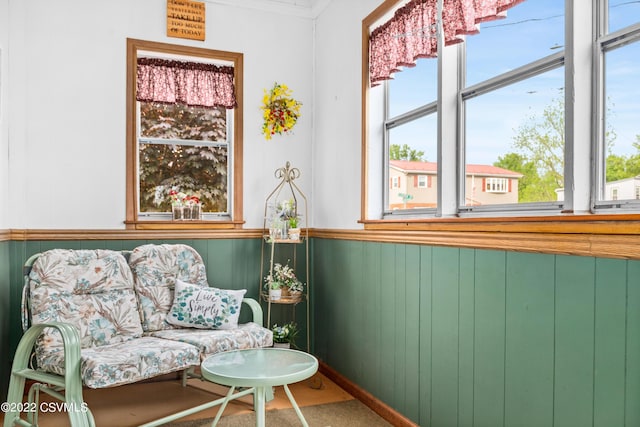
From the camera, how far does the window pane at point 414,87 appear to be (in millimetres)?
2854

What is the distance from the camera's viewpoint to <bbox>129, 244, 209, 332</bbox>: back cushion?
329 centimetres

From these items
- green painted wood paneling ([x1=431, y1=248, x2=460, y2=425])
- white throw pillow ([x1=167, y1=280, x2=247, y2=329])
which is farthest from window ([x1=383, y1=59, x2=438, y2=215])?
white throw pillow ([x1=167, y1=280, x2=247, y2=329])

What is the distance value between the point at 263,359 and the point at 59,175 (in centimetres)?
206

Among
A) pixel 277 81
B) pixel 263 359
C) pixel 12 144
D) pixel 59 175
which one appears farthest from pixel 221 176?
pixel 263 359

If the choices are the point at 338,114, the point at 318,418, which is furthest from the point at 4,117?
the point at 318,418

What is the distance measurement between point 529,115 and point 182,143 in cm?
264

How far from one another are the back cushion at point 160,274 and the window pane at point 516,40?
84.8 inches

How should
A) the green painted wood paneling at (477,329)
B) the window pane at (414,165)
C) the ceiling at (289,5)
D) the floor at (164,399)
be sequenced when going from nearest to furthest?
the green painted wood paneling at (477,329) → the window pane at (414,165) → the floor at (164,399) → the ceiling at (289,5)

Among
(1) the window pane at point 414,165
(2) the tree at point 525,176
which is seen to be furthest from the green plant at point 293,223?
(2) the tree at point 525,176

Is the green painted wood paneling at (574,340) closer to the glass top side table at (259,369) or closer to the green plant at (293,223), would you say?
the glass top side table at (259,369)

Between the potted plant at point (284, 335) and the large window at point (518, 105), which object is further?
the potted plant at point (284, 335)

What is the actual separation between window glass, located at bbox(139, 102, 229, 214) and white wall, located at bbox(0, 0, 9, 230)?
2.84 ft

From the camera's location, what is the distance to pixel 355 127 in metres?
3.52

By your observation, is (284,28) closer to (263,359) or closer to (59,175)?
(59,175)
